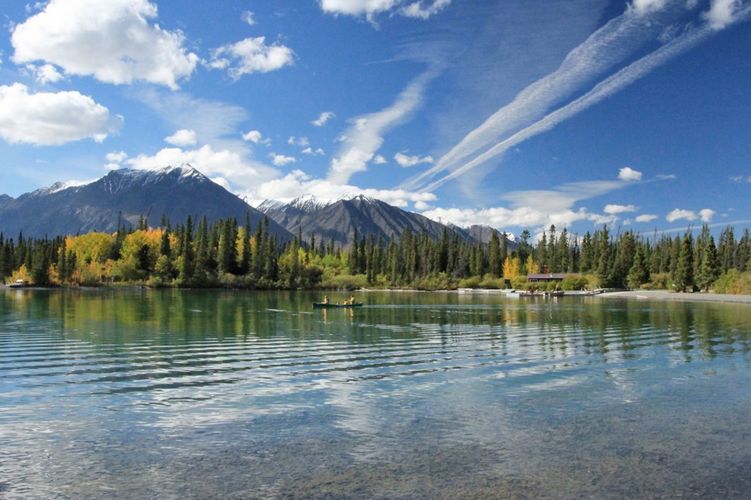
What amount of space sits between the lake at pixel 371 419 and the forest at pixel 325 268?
115 meters

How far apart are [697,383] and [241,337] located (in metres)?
27.0

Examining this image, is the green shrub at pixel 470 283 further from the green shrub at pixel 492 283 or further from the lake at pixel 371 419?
the lake at pixel 371 419

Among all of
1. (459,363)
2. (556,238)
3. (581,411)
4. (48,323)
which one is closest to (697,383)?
(581,411)

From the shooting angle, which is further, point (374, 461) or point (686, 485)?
point (374, 461)

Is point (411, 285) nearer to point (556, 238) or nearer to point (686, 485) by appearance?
point (556, 238)

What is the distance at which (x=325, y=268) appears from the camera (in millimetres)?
194000

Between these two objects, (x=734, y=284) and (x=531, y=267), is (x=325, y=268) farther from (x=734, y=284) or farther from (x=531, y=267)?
(x=734, y=284)

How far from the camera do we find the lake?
12.3 m

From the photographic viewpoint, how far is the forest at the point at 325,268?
15412cm

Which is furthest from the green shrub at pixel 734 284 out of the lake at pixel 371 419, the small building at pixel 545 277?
the lake at pixel 371 419

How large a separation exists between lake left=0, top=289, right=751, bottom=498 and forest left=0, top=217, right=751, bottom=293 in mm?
114916

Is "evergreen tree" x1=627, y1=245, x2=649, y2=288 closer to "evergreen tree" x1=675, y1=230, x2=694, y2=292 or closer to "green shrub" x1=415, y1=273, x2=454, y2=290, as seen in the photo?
"evergreen tree" x1=675, y1=230, x2=694, y2=292

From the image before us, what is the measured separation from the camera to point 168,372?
25.6 m

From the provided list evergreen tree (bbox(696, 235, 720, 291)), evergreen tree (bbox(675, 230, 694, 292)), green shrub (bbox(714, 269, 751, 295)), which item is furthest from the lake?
evergreen tree (bbox(675, 230, 694, 292))
